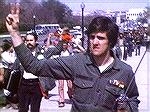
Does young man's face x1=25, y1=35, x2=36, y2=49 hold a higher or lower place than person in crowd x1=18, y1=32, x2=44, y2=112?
higher

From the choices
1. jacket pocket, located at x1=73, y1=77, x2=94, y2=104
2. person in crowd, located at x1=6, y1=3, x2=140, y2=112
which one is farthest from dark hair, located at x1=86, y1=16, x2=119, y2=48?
jacket pocket, located at x1=73, y1=77, x2=94, y2=104

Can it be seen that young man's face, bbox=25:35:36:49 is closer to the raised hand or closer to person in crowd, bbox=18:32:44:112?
person in crowd, bbox=18:32:44:112

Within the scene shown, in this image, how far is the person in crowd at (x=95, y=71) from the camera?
2.99m

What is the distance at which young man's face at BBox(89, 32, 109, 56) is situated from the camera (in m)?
3.07

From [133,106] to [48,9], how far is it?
25.1 metres

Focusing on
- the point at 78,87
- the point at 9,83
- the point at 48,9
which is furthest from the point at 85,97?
the point at 48,9

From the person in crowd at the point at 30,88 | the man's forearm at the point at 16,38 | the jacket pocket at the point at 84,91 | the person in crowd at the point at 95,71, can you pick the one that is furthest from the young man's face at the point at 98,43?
the person in crowd at the point at 30,88

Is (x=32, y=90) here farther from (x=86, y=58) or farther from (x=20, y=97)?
(x=86, y=58)

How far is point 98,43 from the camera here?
3059mm

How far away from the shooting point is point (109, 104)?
3025 millimetres

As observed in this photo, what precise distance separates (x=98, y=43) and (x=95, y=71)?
0.61 ft

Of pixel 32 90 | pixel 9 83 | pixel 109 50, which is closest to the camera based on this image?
pixel 109 50

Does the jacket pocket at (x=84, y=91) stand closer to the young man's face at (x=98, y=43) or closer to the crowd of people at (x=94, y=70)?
the crowd of people at (x=94, y=70)

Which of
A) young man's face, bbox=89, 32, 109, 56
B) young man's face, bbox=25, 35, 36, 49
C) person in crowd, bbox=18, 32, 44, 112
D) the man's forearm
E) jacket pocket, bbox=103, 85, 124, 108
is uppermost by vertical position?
the man's forearm
